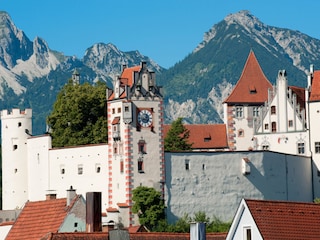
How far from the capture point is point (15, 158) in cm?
12362

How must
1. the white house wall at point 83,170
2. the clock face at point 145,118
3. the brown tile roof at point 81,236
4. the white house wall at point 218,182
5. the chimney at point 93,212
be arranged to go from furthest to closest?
the white house wall at point 83,170 → the white house wall at point 218,182 → the clock face at point 145,118 → the chimney at point 93,212 → the brown tile roof at point 81,236

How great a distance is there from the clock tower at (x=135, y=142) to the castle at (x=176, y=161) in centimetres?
8

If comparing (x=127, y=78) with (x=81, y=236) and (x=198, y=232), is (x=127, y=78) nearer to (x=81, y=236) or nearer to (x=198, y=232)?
(x=81, y=236)

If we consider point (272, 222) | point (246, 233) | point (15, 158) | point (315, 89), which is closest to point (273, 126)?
point (315, 89)

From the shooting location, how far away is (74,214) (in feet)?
238

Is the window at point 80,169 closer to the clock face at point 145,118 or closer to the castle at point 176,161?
the castle at point 176,161

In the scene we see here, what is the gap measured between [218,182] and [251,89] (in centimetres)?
2383

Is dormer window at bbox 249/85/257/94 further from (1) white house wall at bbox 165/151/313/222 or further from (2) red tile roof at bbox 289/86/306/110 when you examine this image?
(1) white house wall at bbox 165/151/313/222

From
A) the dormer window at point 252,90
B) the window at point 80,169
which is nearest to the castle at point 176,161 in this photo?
the window at point 80,169

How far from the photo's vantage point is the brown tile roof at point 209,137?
128375 mm

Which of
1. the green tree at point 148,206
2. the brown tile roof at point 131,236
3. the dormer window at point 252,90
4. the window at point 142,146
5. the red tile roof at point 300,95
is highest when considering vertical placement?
the dormer window at point 252,90

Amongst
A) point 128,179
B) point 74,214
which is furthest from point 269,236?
point 128,179

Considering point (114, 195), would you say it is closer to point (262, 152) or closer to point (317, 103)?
point (262, 152)

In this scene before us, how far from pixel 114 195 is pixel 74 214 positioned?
31.7 meters
